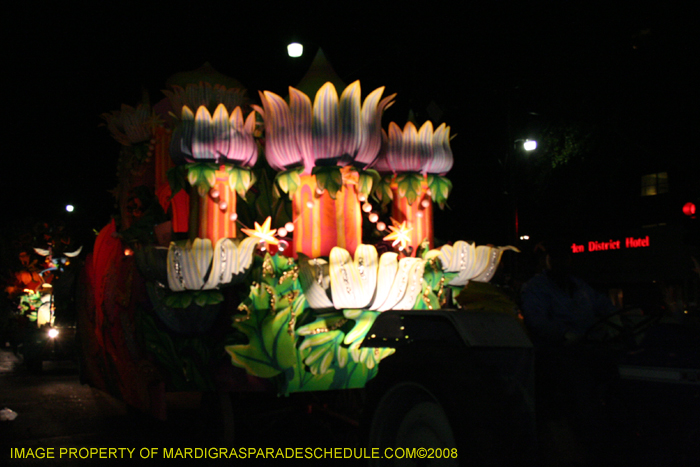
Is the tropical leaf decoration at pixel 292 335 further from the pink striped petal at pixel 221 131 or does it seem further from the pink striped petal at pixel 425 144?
the pink striped petal at pixel 425 144

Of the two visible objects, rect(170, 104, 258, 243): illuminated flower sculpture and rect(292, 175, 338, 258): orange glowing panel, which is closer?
Result: rect(170, 104, 258, 243): illuminated flower sculpture

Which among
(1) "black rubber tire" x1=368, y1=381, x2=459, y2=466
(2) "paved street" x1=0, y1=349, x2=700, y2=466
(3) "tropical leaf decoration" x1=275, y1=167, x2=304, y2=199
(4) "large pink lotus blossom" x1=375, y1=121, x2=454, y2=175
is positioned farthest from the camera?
(4) "large pink lotus blossom" x1=375, y1=121, x2=454, y2=175

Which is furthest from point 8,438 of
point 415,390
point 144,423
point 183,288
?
point 415,390

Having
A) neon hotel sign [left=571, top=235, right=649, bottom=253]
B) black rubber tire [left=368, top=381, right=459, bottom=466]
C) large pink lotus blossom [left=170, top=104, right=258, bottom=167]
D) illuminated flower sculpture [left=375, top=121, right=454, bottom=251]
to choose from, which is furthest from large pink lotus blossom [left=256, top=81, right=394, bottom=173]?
neon hotel sign [left=571, top=235, right=649, bottom=253]

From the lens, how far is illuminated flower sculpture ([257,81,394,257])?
728 centimetres

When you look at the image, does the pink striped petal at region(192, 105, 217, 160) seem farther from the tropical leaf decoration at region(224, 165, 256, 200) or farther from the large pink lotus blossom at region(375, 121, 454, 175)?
the large pink lotus blossom at region(375, 121, 454, 175)

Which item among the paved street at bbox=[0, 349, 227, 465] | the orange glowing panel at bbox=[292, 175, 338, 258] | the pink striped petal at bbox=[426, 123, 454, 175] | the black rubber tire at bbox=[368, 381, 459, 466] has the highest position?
the pink striped petal at bbox=[426, 123, 454, 175]

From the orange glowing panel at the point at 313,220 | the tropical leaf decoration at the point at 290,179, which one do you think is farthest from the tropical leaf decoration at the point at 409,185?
the tropical leaf decoration at the point at 290,179

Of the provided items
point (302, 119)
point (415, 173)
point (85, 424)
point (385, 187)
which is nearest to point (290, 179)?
point (302, 119)

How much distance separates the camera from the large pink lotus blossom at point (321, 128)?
7270 mm

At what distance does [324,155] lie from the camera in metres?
7.32

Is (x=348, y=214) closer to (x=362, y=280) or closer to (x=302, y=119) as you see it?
(x=362, y=280)

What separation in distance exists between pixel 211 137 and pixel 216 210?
0.95 meters

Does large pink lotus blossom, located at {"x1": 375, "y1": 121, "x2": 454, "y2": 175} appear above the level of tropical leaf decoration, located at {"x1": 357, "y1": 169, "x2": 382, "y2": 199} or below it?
above
